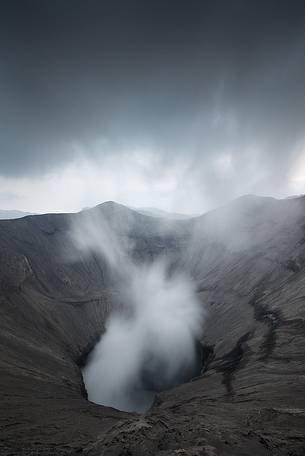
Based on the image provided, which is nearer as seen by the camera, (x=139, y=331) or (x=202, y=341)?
(x=202, y=341)

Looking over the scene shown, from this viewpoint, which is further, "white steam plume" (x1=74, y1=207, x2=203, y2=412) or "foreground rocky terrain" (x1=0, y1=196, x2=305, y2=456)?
"white steam plume" (x1=74, y1=207, x2=203, y2=412)

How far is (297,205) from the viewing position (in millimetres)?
160250

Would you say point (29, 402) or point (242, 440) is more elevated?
point (242, 440)

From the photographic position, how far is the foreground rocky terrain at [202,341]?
100.0ft

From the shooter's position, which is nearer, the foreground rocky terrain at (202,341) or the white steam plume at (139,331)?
the foreground rocky terrain at (202,341)

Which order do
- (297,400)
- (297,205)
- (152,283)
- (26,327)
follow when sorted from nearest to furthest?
(297,400) < (26,327) < (297,205) < (152,283)

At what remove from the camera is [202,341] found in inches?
4146

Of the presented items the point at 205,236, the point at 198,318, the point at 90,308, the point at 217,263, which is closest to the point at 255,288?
the point at 198,318

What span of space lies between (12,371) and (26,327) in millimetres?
26970

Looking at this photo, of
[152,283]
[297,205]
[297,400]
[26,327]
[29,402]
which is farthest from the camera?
[152,283]

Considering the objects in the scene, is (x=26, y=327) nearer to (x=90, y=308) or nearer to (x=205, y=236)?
(x=90, y=308)

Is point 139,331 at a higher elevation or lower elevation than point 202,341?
lower

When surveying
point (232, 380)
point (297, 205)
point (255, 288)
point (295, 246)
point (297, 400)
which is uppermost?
point (297, 205)

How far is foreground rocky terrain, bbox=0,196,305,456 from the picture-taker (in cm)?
3047
